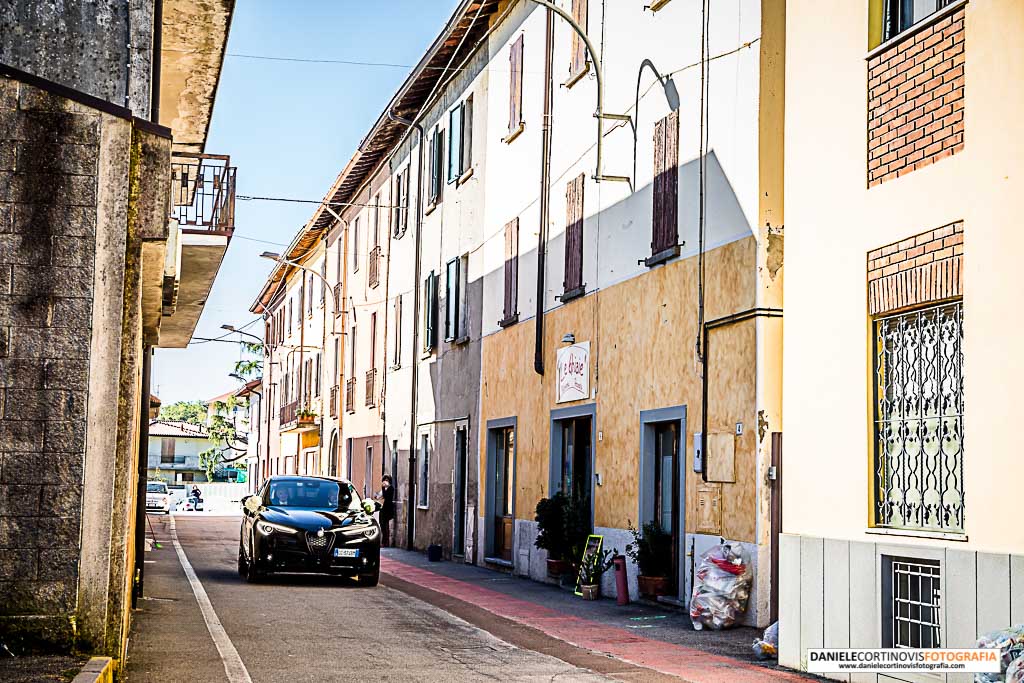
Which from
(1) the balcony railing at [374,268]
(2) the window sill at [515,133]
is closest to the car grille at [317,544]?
(2) the window sill at [515,133]

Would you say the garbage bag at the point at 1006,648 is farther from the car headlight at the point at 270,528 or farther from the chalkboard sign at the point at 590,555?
the car headlight at the point at 270,528

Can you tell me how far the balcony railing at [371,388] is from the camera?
36.0 m

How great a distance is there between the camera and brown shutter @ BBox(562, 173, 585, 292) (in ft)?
66.0

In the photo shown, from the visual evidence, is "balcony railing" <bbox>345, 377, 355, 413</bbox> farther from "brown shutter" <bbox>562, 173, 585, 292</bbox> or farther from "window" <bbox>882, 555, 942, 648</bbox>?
"window" <bbox>882, 555, 942, 648</bbox>

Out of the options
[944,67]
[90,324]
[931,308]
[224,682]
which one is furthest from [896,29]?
[224,682]

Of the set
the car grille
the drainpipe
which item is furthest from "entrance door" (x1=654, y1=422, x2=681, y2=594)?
the drainpipe

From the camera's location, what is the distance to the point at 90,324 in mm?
8516

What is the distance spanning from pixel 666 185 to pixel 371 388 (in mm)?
20695

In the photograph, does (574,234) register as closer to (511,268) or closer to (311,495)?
(511,268)

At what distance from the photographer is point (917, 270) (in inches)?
368

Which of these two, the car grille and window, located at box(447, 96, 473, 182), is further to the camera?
window, located at box(447, 96, 473, 182)

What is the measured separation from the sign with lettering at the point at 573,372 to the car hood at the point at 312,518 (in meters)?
3.49

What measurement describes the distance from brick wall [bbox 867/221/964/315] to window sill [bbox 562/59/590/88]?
1062 cm

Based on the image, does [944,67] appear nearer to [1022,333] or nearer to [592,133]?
[1022,333]
